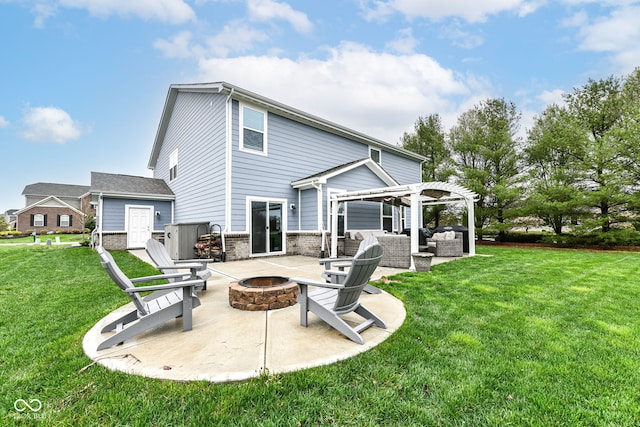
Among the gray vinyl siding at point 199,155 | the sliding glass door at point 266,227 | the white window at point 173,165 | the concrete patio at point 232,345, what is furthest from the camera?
the white window at point 173,165

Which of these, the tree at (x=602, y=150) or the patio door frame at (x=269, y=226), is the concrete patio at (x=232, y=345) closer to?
the patio door frame at (x=269, y=226)

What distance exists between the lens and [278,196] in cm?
1037

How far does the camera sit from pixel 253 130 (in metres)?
9.81

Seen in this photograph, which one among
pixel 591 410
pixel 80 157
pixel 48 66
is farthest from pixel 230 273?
pixel 80 157

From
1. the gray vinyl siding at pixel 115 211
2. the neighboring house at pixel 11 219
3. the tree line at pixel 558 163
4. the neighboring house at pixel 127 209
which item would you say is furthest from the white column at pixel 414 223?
the neighboring house at pixel 11 219

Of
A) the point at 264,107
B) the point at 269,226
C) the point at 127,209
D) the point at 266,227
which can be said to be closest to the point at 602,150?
the point at 264,107

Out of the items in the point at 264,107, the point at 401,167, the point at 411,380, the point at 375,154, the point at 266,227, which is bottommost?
the point at 411,380

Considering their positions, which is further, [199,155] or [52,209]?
[52,209]

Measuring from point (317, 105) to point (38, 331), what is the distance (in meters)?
19.1

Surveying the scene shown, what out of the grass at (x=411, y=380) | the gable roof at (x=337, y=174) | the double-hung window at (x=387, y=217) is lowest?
the grass at (x=411, y=380)

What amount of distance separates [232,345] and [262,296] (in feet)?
3.73

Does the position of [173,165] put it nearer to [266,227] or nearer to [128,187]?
[128,187]

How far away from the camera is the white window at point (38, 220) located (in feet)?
103

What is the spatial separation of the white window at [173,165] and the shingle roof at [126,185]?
0.78m
